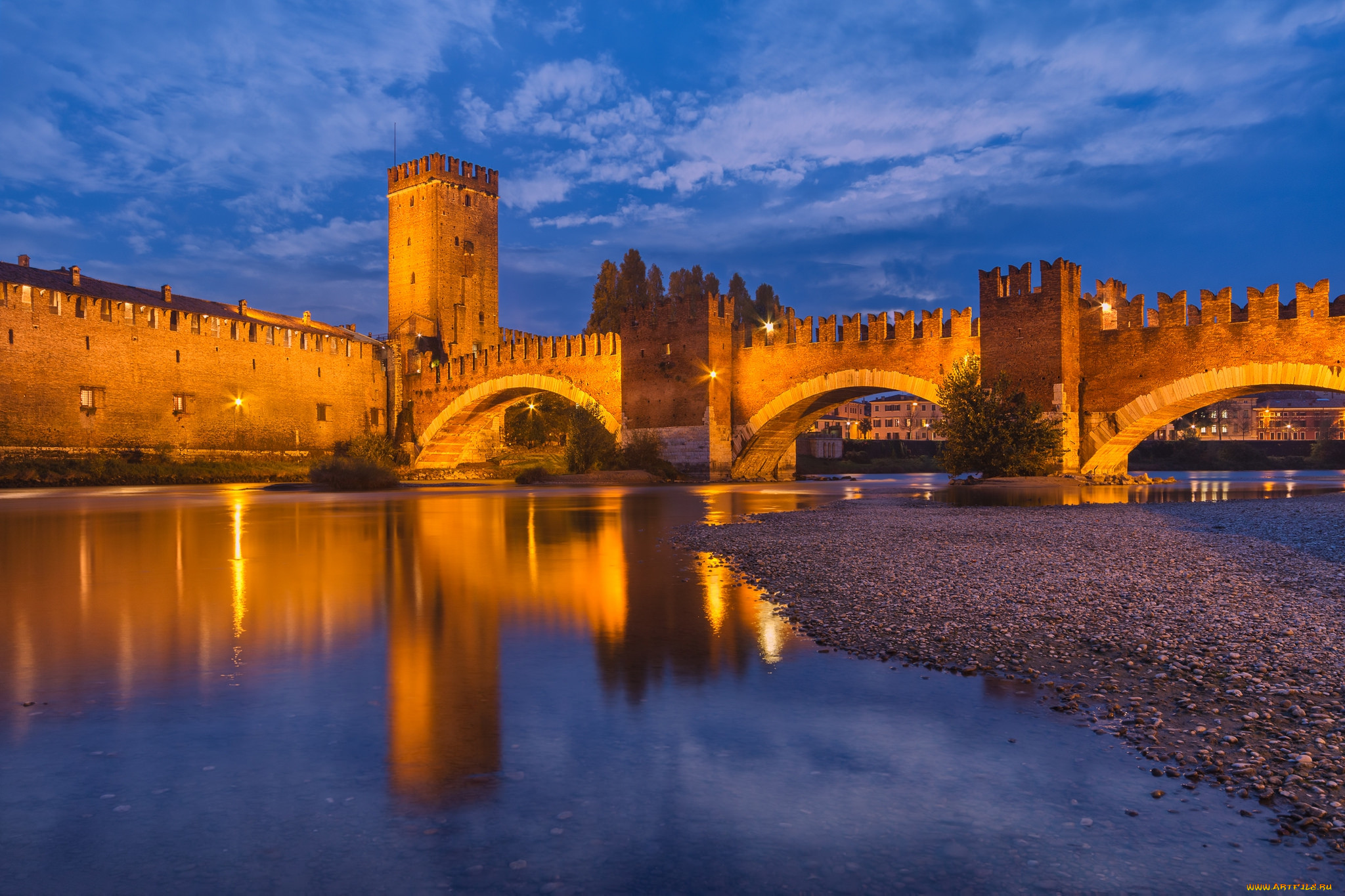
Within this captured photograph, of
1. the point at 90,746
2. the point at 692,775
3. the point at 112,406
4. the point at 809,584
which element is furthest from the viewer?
the point at 112,406

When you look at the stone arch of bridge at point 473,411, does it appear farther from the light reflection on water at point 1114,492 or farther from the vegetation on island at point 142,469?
the light reflection on water at point 1114,492

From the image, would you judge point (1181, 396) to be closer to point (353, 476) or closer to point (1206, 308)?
point (1206, 308)

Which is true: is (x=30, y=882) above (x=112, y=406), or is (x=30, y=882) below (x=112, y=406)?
below

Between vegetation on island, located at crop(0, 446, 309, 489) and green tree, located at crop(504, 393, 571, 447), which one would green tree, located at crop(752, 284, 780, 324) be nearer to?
green tree, located at crop(504, 393, 571, 447)

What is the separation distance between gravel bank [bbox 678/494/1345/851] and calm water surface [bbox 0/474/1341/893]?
24cm

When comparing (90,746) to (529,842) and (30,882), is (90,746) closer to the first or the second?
(30,882)

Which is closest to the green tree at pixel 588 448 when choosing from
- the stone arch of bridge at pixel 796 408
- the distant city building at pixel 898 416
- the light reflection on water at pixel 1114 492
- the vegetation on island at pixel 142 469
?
the stone arch of bridge at pixel 796 408

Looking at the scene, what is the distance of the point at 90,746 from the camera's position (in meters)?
2.94

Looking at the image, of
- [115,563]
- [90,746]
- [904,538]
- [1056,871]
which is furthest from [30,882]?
[904,538]

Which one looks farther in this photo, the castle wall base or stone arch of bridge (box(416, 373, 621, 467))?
stone arch of bridge (box(416, 373, 621, 467))

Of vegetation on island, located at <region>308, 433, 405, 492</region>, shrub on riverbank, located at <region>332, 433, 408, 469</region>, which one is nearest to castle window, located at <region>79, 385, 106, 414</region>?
shrub on riverbank, located at <region>332, 433, 408, 469</region>

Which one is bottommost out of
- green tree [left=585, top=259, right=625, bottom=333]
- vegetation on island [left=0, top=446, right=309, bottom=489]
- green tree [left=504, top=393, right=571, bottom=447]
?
vegetation on island [left=0, top=446, right=309, bottom=489]

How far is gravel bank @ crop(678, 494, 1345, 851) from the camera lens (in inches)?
110

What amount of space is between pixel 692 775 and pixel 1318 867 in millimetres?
1618
